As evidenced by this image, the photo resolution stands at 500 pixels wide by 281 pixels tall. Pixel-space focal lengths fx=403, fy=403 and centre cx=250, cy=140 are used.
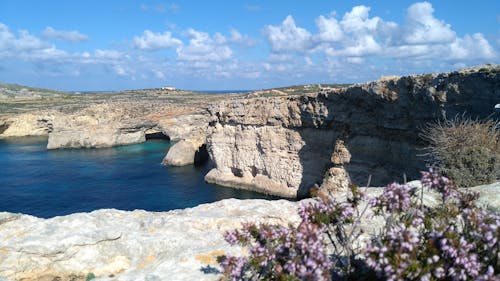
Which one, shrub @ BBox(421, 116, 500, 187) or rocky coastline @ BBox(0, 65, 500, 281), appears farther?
shrub @ BBox(421, 116, 500, 187)

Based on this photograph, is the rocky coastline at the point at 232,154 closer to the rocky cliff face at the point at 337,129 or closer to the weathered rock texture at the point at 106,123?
the rocky cliff face at the point at 337,129

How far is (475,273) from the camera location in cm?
284

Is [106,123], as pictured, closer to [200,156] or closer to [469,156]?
[200,156]

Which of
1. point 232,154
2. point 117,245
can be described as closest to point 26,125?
point 232,154

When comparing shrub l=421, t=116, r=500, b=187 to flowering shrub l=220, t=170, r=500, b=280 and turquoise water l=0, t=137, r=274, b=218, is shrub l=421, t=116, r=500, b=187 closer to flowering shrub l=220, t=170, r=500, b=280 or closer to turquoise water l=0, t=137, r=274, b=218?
flowering shrub l=220, t=170, r=500, b=280

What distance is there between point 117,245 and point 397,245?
386 centimetres

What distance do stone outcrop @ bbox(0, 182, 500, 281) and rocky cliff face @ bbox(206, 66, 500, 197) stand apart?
1872 cm

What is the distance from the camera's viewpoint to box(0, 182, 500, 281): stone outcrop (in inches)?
196

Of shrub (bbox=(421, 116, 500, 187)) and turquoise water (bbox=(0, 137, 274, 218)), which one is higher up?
shrub (bbox=(421, 116, 500, 187))

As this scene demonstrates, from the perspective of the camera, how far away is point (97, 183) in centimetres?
4247

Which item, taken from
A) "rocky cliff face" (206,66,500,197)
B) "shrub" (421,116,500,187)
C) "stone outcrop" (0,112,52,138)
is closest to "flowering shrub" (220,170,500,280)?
"shrub" (421,116,500,187)

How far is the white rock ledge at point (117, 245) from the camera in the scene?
498 centimetres

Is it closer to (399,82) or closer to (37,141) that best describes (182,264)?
(399,82)

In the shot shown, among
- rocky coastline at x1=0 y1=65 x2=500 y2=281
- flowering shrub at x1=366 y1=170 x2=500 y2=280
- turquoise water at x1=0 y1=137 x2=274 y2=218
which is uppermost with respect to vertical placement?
flowering shrub at x1=366 y1=170 x2=500 y2=280
